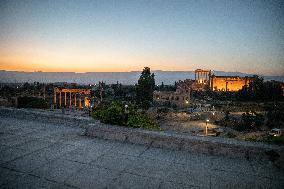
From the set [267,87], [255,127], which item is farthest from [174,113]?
[267,87]

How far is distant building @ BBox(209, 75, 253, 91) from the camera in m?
81.8

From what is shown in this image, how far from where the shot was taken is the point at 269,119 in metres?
36.6

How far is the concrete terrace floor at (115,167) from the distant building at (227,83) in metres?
81.0

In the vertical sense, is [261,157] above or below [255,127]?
above

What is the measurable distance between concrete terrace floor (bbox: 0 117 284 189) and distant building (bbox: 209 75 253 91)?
81023 mm

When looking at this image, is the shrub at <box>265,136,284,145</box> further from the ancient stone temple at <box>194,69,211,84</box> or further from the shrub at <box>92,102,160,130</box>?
the ancient stone temple at <box>194,69,211,84</box>

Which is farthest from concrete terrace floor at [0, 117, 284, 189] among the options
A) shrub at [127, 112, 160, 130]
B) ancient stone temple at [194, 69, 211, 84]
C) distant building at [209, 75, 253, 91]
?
distant building at [209, 75, 253, 91]

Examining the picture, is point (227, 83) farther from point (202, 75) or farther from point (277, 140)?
point (277, 140)

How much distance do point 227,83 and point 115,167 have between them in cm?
8498

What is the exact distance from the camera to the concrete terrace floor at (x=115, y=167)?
3518mm

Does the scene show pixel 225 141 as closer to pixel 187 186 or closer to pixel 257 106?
pixel 187 186

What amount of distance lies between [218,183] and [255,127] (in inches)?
1358

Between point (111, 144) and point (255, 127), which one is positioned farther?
point (255, 127)

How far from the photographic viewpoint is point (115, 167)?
13.5ft
